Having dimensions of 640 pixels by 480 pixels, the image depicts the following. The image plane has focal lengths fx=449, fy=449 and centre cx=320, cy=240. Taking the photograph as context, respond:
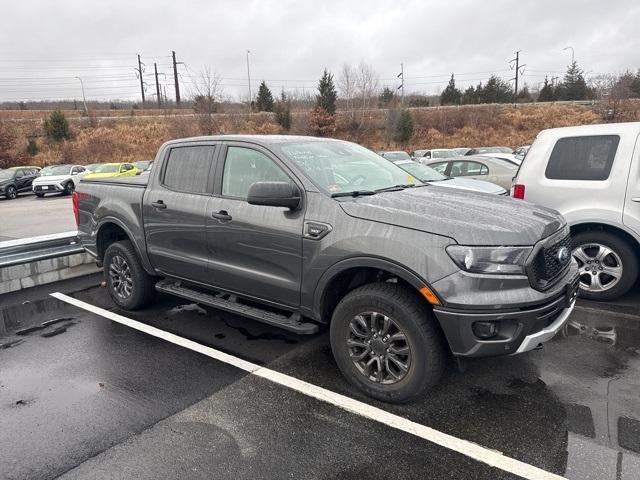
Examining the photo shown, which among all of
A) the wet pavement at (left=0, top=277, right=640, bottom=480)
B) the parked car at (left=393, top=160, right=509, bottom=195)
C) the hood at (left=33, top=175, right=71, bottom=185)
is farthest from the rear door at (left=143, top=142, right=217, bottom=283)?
the hood at (left=33, top=175, right=71, bottom=185)

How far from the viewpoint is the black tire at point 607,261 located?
479cm

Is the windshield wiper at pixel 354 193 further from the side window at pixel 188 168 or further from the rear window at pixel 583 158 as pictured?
the rear window at pixel 583 158

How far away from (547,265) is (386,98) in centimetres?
5441

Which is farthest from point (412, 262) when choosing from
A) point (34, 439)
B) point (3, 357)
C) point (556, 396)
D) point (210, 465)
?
point (3, 357)

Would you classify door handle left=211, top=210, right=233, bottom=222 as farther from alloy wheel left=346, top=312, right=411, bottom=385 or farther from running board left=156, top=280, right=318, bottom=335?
alloy wheel left=346, top=312, right=411, bottom=385

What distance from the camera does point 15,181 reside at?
2156 cm

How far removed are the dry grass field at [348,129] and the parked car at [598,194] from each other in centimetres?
3590

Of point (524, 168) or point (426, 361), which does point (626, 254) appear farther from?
point (426, 361)

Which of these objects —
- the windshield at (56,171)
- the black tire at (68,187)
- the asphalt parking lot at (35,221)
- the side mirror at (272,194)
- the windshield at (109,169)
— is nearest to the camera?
the side mirror at (272,194)

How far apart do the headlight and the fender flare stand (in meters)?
0.26

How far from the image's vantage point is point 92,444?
278 centimetres

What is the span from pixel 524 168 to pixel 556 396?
3092 millimetres

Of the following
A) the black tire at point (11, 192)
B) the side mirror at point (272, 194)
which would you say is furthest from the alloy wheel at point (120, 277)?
the black tire at point (11, 192)

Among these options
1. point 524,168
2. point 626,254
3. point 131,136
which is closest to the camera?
point 626,254
